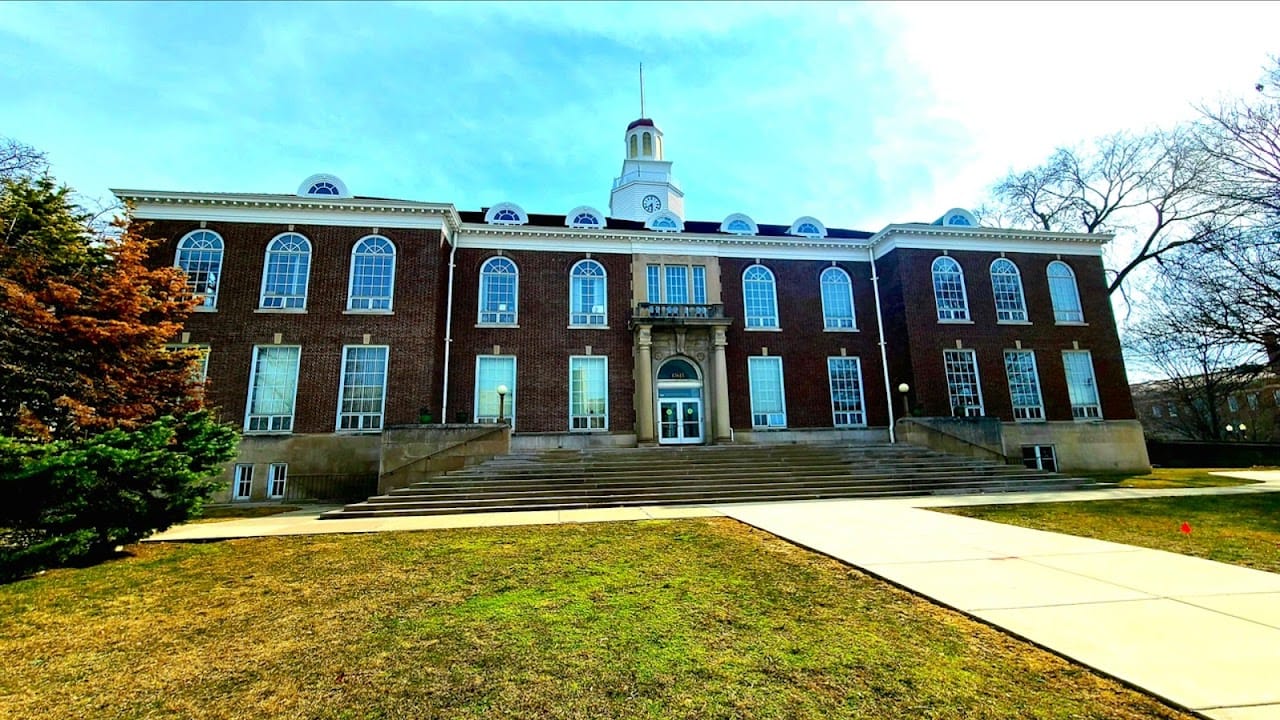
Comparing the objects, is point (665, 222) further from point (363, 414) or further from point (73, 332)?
point (73, 332)

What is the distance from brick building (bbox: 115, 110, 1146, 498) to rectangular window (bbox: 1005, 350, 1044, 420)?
0.09 m

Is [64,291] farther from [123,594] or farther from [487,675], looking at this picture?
[487,675]

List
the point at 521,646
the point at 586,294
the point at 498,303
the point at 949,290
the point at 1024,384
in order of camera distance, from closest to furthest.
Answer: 1. the point at 521,646
2. the point at 498,303
3. the point at 586,294
4. the point at 1024,384
5. the point at 949,290

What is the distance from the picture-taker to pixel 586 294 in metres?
21.2

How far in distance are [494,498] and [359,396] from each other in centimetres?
851

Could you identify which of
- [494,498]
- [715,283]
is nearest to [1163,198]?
[715,283]

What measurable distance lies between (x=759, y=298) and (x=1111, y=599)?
18517mm

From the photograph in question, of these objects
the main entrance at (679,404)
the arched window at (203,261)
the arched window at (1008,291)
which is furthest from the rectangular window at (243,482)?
the arched window at (1008,291)

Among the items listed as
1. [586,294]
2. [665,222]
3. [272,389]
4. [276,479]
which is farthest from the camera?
[665,222]

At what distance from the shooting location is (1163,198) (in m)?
26.6

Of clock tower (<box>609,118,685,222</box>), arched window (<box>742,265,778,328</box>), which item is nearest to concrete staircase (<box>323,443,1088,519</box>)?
arched window (<box>742,265,778,328</box>)

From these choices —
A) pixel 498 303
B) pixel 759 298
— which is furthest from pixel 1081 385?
pixel 498 303

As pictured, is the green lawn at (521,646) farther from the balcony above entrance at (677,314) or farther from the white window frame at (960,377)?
the white window frame at (960,377)

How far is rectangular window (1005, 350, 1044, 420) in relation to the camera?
21.6 meters
